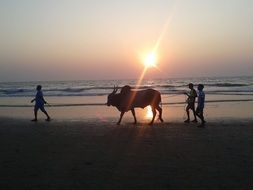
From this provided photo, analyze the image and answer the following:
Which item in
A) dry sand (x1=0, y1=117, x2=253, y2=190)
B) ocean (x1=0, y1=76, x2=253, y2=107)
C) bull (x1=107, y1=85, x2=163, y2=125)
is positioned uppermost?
ocean (x1=0, y1=76, x2=253, y2=107)

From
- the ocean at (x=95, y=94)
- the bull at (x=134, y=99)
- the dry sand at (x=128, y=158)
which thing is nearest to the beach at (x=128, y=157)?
the dry sand at (x=128, y=158)

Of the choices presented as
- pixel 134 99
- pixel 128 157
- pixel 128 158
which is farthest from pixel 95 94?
pixel 128 158

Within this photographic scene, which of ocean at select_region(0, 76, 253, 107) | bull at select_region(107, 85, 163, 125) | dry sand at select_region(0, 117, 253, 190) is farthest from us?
ocean at select_region(0, 76, 253, 107)

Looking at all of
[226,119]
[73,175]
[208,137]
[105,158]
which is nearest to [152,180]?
[73,175]

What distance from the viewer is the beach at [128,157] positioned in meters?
6.96

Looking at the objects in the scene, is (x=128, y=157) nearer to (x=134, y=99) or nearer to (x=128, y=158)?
(x=128, y=158)

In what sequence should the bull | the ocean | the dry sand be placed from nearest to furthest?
the dry sand, the bull, the ocean

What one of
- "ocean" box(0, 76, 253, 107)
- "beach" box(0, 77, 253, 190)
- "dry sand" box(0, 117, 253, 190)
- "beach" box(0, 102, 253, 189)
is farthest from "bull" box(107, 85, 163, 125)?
"ocean" box(0, 76, 253, 107)

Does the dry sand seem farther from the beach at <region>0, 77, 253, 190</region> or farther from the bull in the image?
the bull

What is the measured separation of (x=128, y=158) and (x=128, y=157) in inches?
4.3

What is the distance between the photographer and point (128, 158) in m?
8.85

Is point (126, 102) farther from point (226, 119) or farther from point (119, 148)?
point (119, 148)

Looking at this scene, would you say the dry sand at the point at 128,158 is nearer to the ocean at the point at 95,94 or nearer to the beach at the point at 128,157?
the beach at the point at 128,157

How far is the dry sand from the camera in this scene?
6945mm
